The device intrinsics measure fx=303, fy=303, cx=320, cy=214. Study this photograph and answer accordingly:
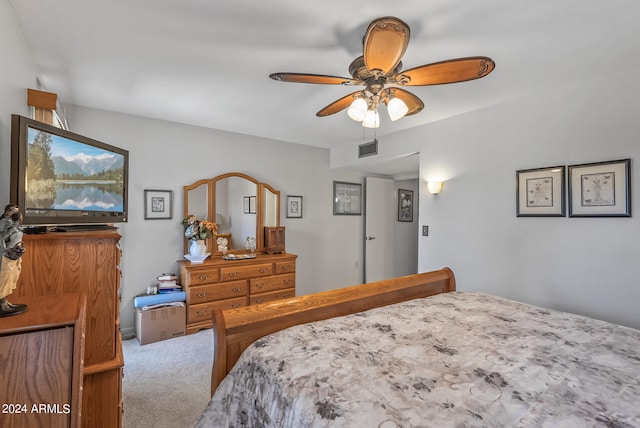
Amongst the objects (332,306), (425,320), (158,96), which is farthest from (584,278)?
(158,96)

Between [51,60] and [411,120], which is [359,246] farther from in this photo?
[51,60]

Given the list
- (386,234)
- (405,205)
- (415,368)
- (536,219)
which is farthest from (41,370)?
(405,205)

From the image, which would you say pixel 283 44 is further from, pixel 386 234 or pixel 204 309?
pixel 386 234

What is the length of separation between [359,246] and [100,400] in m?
4.09

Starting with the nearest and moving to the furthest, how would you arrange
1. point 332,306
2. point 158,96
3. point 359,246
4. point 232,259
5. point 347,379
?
point 347,379 → point 332,306 → point 158,96 → point 232,259 → point 359,246

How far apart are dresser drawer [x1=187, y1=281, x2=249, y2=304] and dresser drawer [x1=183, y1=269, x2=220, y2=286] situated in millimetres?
55

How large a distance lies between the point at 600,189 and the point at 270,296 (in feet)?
11.0

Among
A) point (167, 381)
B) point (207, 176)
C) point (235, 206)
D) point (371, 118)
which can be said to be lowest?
point (167, 381)

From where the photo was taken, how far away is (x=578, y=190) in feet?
7.73

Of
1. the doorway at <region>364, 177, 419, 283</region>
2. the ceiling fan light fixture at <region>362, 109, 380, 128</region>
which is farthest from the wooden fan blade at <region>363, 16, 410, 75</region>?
the doorway at <region>364, 177, 419, 283</region>

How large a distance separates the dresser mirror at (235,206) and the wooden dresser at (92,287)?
2.23m

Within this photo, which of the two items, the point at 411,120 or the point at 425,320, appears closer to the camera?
the point at 425,320

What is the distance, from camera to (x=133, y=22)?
65.9 inches

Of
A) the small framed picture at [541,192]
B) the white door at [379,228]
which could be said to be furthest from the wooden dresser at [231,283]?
the small framed picture at [541,192]
